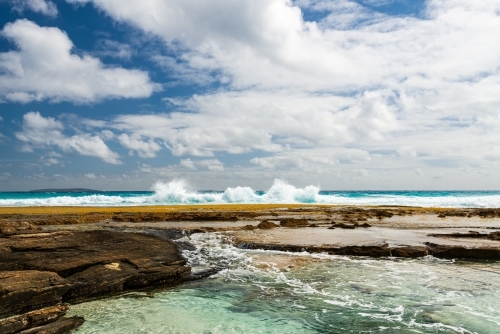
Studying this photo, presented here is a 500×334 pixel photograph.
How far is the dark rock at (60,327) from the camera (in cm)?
728

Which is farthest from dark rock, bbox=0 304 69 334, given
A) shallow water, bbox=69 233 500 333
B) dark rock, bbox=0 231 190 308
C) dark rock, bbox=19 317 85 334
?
dark rock, bbox=0 231 190 308

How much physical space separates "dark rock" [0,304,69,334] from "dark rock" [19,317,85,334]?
240 millimetres

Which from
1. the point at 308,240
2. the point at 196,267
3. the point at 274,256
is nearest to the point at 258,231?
the point at 308,240

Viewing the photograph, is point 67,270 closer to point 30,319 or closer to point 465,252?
point 30,319

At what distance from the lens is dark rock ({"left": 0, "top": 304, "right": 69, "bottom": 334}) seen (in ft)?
23.6

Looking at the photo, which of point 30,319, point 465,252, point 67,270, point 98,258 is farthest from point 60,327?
point 465,252

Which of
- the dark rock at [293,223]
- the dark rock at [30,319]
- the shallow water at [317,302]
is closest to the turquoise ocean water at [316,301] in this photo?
the shallow water at [317,302]

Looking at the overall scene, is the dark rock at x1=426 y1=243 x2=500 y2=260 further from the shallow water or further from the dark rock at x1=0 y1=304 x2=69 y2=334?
the dark rock at x1=0 y1=304 x2=69 y2=334

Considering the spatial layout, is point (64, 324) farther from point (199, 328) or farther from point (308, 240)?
point (308, 240)

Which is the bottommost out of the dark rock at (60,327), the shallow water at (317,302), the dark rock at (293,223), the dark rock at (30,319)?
the shallow water at (317,302)

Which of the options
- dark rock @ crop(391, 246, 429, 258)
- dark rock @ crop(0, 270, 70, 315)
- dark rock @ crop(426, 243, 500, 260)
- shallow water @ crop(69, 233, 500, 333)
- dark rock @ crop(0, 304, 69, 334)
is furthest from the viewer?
dark rock @ crop(391, 246, 429, 258)

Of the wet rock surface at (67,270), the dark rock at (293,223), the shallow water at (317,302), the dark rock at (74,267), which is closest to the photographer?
the shallow water at (317,302)

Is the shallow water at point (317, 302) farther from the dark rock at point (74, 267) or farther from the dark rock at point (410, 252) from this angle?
the dark rock at point (410, 252)

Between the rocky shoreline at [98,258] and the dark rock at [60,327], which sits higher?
the rocky shoreline at [98,258]
